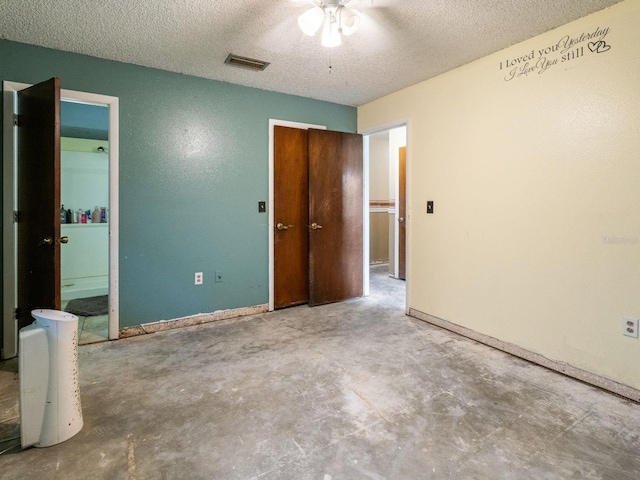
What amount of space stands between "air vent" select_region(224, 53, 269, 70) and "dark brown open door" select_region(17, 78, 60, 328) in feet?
4.10

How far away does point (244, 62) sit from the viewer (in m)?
2.92

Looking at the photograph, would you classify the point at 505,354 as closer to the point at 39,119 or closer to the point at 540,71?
the point at 540,71

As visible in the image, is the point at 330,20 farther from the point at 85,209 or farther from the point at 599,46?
the point at 85,209

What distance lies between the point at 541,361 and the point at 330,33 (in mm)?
2660

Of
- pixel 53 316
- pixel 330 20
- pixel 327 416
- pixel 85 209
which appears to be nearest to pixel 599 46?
pixel 330 20

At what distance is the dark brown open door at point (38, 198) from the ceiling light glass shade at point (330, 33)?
1.72m

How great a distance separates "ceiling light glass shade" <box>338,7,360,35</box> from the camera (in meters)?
2.02

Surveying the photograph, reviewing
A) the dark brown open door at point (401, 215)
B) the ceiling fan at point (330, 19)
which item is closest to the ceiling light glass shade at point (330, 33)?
the ceiling fan at point (330, 19)

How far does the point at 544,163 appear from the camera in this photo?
8.04 feet

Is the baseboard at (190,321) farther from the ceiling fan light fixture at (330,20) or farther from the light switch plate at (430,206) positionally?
the ceiling fan light fixture at (330,20)

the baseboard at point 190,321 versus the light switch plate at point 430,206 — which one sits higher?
the light switch plate at point 430,206

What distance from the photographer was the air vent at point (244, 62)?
2.85 metres

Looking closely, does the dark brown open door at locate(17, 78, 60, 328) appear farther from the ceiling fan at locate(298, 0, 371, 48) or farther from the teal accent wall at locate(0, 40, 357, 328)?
the ceiling fan at locate(298, 0, 371, 48)

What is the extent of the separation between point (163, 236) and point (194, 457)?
211cm
